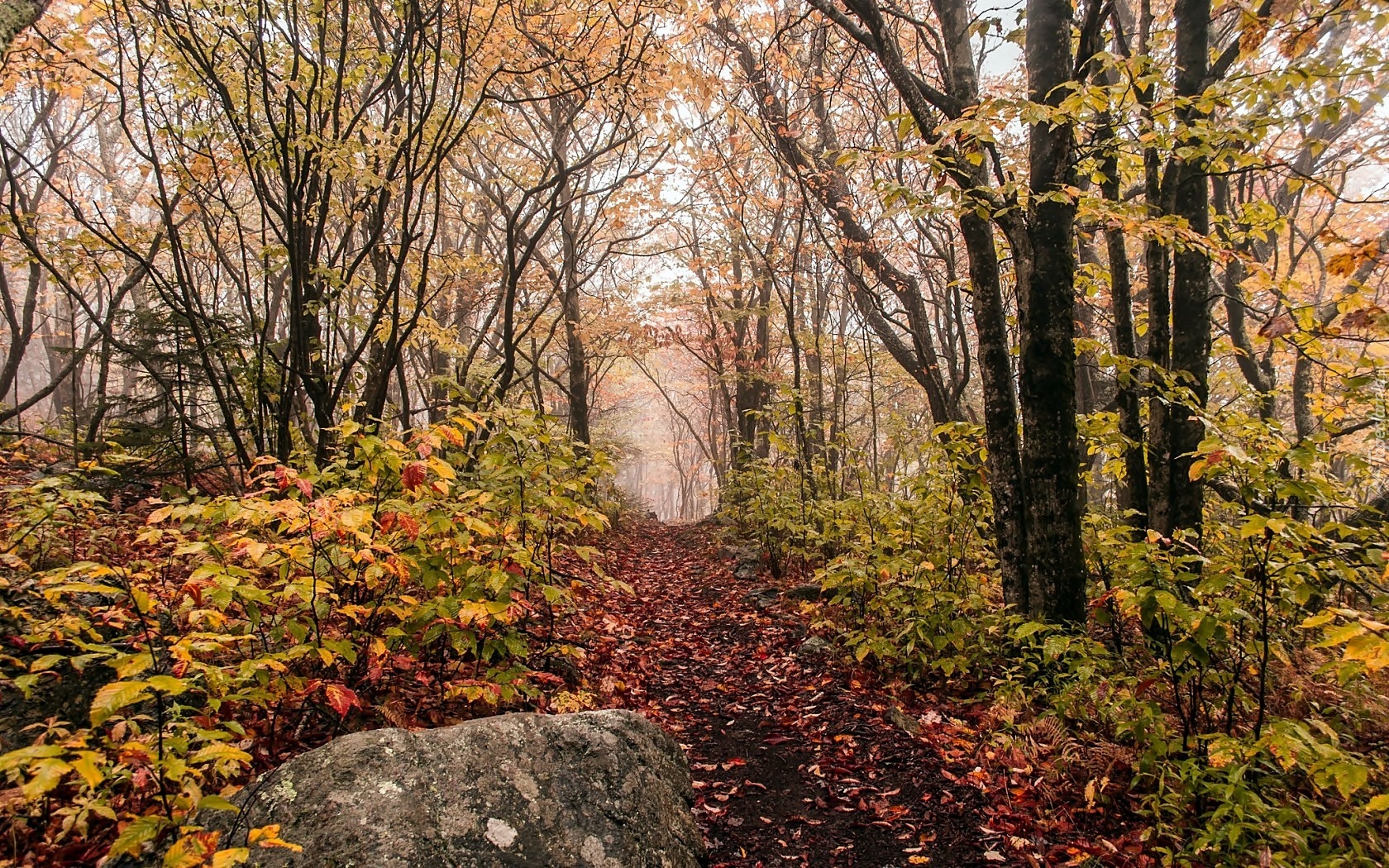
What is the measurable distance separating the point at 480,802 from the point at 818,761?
2607 mm

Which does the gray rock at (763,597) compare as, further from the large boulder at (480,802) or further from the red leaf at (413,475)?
the red leaf at (413,475)

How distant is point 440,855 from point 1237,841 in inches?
145

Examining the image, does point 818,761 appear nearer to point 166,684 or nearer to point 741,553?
point 166,684

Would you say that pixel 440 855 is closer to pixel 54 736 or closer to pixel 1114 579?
pixel 54 736

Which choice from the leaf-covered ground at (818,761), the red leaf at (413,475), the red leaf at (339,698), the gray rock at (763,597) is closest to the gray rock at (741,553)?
the gray rock at (763,597)

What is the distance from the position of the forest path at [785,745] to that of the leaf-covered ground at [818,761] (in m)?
0.01

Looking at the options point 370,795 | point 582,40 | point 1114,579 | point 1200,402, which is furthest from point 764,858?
point 582,40

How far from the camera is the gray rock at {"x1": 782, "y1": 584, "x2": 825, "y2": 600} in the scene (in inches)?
308

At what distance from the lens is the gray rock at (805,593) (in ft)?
25.7

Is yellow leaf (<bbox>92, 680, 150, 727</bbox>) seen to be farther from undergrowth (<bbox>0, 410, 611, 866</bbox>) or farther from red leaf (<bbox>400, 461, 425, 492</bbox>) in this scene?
red leaf (<bbox>400, 461, 425, 492</bbox>)

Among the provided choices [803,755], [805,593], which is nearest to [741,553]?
[805,593]

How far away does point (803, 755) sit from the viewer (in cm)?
461

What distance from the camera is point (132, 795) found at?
2857 millimetres

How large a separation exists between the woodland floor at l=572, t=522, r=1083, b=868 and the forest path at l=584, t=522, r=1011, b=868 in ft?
0.04
